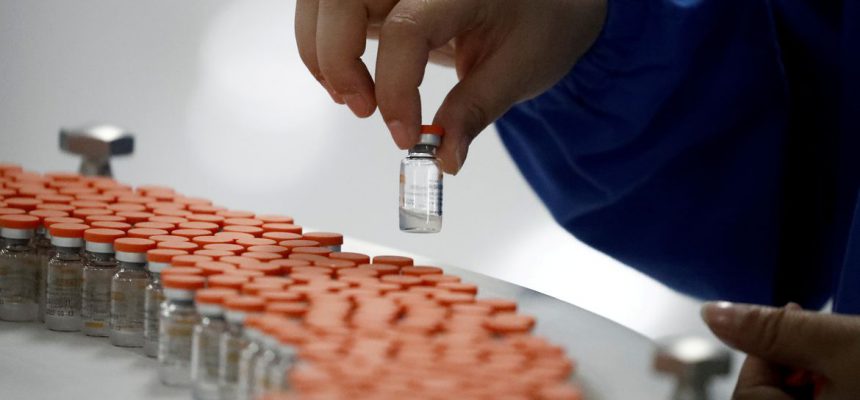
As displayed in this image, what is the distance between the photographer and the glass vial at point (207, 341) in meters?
1.27

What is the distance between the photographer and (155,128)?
4.83 metres

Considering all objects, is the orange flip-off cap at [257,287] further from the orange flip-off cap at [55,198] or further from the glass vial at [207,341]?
the orange flip-off cap at [55,198]

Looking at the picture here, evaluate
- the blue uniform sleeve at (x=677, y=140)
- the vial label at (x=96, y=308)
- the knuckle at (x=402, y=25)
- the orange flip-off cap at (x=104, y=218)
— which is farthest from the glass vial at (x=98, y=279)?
the blue uniform sleeve at (x=677, y=140)

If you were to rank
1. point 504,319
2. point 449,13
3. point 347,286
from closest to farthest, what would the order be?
point 504,319
point 347,286
point 449,13

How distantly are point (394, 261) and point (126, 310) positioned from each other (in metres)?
0.40

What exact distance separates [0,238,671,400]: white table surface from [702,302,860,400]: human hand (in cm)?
10

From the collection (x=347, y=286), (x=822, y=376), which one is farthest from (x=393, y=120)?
(x=822, y=376)

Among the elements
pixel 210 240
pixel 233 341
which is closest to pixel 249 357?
pixel 233 341

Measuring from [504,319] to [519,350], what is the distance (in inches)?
4.4

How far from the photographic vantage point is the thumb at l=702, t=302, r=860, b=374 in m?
1.18

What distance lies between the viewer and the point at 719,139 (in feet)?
6.39

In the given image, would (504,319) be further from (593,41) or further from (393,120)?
(593,41)

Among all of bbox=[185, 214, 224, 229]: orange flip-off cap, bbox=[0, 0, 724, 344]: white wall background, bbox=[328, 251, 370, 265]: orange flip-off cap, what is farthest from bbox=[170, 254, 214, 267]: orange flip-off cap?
bbox=[0, 0, 724, 344]: white wall background

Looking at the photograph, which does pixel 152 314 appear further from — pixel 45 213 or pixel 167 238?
pixel 45 213
